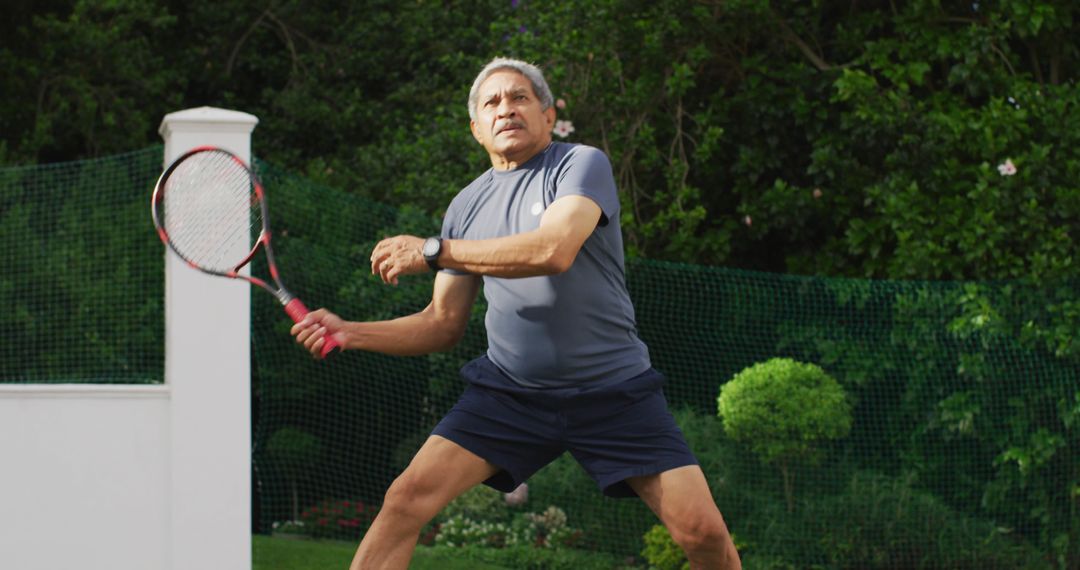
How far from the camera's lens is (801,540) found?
261 inches

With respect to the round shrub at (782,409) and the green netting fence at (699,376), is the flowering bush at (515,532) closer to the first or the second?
the green netting fence at (699,376)

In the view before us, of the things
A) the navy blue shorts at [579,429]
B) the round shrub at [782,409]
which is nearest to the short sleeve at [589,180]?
the navy blue shorts at [579,429]

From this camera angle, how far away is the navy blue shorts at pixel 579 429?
11.5 ft

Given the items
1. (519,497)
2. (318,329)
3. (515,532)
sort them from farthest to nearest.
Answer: (519,497) < (515,532) < (318,329)

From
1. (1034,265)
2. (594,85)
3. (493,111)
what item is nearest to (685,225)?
(594,85)

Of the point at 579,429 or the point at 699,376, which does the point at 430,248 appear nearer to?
the point at 579,429

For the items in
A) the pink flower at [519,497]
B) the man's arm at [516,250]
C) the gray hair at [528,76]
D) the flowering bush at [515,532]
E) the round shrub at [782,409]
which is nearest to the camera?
the man's arm at [516,250]

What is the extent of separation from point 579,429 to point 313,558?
10.7 ft

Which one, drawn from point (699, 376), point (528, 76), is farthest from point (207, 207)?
point (699, 376)

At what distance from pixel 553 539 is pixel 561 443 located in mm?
3385

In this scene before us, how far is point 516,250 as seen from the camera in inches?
127

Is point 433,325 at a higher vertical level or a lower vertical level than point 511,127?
lower

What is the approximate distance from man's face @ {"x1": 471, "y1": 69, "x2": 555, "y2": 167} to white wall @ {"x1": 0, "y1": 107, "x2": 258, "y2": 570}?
7.24 feet

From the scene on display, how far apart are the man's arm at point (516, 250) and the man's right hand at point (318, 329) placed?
0.56 feet
